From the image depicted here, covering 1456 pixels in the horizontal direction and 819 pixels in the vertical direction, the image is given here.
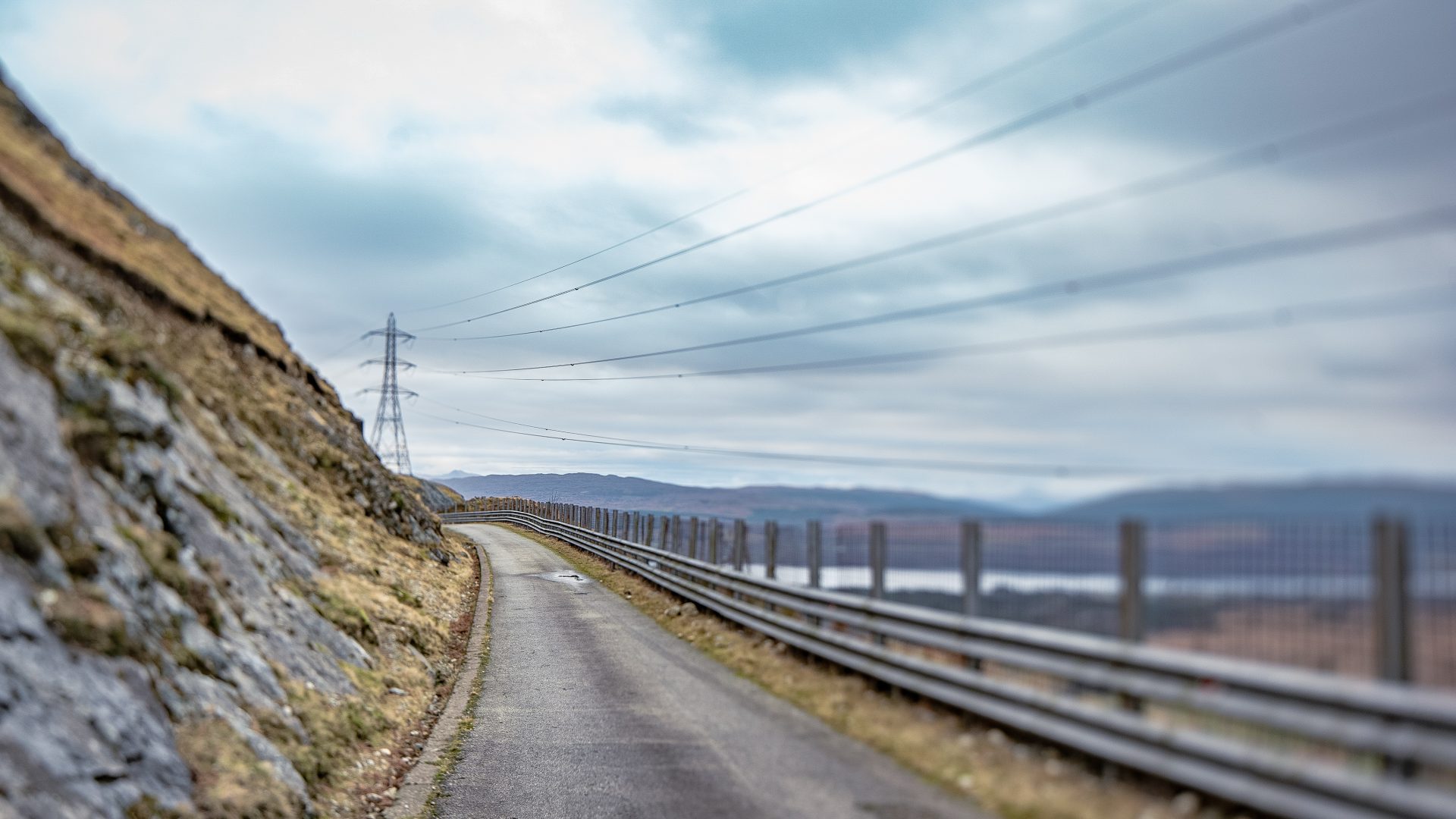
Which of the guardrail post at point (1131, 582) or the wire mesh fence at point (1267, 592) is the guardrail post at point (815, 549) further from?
the wire mesh fence at point (1267, 592)

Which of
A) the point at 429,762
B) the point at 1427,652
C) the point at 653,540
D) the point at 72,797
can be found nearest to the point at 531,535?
the point at 653,540

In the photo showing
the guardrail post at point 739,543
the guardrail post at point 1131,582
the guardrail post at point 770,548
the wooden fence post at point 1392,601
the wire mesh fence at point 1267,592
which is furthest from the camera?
the guardrail post at point 739,543

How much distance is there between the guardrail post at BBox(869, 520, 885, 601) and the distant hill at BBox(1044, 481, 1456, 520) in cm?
305

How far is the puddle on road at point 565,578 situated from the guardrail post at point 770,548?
44.7 ft

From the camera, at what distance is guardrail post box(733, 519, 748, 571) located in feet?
64.2

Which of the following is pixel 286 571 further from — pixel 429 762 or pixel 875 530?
pixel 875 530

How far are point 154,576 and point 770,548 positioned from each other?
34.0ft

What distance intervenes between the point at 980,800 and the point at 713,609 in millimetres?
12378

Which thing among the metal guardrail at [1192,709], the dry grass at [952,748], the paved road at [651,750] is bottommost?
the paved road at [651,750]

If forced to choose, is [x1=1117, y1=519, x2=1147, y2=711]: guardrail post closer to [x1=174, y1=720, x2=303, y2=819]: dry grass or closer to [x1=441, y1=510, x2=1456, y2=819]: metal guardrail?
[x1=441, y1=510, x2=1456, y2=819]: metal guardrail

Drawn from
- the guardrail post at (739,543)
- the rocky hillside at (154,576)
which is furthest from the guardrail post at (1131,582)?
the guardrail post at (739,543)

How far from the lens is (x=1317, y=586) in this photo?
701 cm

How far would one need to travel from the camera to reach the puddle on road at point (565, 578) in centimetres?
3095

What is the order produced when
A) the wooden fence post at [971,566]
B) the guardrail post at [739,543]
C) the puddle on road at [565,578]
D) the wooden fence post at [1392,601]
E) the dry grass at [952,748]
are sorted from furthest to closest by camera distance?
the puddle on road at [565,578], the guardrail post at [739,543], the wooden fence post at [971,566], the dry grass at [952,748], the wooden fence post at [1392,601]
